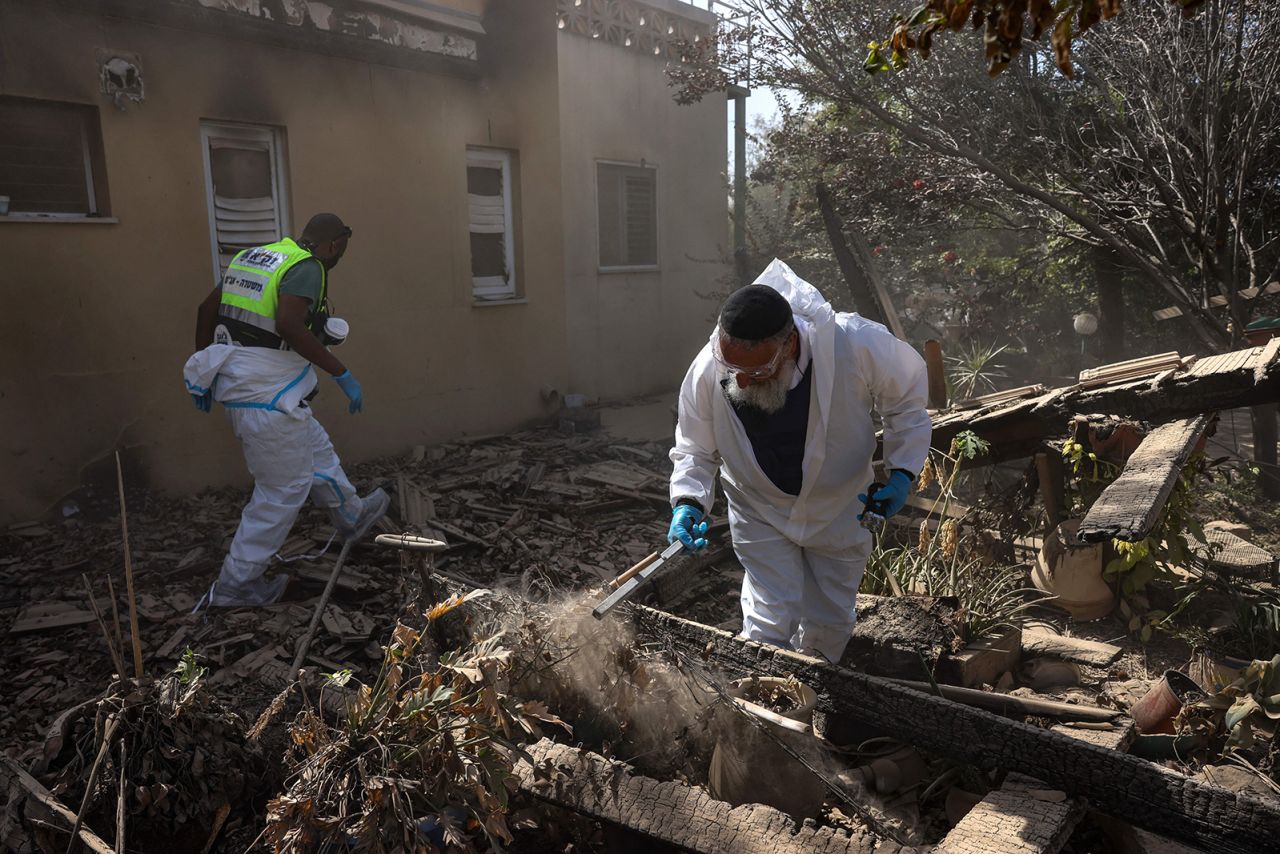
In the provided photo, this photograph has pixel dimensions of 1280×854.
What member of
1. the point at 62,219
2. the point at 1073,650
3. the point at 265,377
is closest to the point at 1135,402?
the point at 1073,650

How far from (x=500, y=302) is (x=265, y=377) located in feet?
14.6

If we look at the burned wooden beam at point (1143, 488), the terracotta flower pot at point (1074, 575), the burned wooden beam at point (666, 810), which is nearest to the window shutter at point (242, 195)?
the burned wooden beam at point (666, 810)

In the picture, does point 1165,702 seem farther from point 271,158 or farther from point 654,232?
point 654,232

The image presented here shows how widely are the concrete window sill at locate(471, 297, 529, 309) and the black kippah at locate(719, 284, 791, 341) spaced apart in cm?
615

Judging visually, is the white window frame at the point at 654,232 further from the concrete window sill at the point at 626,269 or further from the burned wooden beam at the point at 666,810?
the burned wooden beam at the point at 666,810

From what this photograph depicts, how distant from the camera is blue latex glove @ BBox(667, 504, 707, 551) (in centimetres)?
384

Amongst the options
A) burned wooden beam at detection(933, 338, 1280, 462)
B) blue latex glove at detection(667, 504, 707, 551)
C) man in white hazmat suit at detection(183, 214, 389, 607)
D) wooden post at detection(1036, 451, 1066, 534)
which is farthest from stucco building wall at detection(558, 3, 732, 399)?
blue latex glove at detection(667, 504, 707, 551)

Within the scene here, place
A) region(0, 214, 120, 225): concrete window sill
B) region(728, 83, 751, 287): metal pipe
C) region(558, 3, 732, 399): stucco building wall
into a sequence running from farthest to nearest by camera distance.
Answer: region(728, 83, 751, 287): metal pipe < region(558, 3, 732, 399): stucco building wall < region(0, 214, 120, 225): concrete window sill

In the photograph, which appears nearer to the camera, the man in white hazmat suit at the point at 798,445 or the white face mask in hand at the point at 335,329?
the man in white hazmat suit at the point at 798,445

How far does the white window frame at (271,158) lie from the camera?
23.8ft

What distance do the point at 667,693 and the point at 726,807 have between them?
0.53 m

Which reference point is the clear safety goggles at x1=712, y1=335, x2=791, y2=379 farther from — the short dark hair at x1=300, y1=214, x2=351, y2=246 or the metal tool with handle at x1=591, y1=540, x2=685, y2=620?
the short dark hair at x1=300, y1=214, x2=351, y2=246

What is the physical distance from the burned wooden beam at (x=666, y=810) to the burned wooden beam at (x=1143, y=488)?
1458 mm

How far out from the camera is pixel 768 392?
3791 mm
